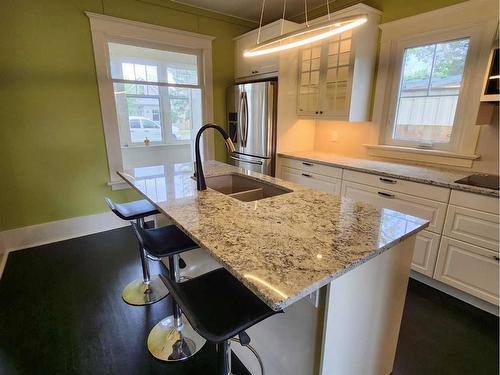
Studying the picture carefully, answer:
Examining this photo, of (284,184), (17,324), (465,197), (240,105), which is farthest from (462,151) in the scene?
(17,324)

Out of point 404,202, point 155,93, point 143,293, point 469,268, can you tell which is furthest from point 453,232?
point 155,93

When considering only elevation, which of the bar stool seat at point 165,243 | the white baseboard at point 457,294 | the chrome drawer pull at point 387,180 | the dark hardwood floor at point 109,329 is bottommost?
the dark hardwood floor at point 109,329

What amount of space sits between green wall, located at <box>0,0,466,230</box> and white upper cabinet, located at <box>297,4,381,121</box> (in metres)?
0.36

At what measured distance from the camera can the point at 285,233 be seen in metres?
1.14

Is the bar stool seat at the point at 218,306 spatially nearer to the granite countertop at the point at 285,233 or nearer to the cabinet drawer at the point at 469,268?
the granite countertop at the point at 285,233

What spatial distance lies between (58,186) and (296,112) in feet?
9.54

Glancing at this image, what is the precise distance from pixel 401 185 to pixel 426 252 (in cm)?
57

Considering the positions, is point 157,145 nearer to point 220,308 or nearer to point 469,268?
point 220,308

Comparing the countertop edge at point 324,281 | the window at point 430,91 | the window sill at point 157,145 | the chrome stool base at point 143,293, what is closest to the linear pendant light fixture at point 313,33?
the countertop edge at point 324,281

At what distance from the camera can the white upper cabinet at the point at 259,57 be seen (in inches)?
120

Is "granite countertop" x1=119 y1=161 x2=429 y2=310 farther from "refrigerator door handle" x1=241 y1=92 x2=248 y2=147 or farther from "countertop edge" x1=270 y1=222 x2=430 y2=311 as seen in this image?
"refrigerator door handle" x1=241 y1=92 x2=248 y2=147

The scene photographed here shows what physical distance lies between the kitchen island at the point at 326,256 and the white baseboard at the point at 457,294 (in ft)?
3.62

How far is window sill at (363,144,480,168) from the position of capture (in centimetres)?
239

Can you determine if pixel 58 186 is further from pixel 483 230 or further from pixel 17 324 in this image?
pixel 483 230
